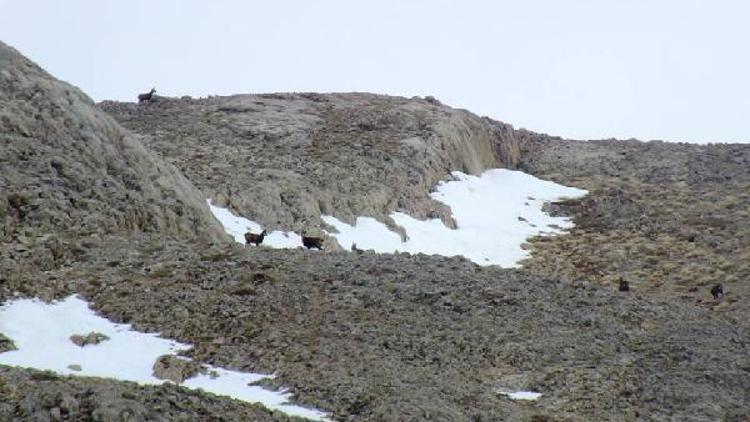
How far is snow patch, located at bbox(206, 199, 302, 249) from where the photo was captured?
24.6 meters

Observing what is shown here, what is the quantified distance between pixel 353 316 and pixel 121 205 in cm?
708

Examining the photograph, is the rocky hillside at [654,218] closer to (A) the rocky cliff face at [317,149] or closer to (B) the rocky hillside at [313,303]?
(B) the rocky hillside at [313,303]

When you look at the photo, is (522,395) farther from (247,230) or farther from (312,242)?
(247,230)

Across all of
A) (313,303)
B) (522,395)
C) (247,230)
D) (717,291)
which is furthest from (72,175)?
(717,291)

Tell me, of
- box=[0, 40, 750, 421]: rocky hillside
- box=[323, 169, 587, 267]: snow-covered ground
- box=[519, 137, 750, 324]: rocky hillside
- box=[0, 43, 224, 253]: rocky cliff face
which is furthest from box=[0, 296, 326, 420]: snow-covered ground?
box=[519, 137, 750, 324]: rocky hillside

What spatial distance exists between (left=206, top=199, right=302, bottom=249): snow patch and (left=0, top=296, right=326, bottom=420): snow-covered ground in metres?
9.65

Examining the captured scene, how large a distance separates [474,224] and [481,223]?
13.8 inches

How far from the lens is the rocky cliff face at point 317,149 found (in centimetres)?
2847

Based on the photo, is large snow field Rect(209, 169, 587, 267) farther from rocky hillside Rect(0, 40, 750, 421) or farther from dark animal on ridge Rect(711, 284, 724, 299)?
dark animal on ridge Rect(711, 284, 724, 299)

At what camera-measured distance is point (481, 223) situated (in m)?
34.0

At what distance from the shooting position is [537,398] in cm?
1320

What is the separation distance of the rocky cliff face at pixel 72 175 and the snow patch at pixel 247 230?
1809 millimetres

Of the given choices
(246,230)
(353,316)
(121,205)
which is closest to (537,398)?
(353,316)

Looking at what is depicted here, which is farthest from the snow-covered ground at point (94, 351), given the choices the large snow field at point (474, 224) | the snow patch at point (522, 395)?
the large snow field at point (474, 224)
